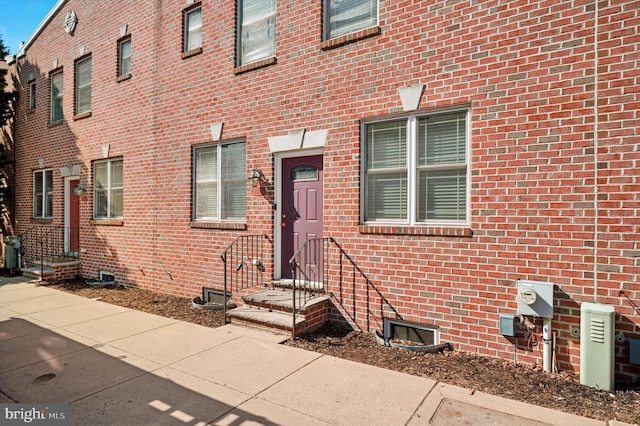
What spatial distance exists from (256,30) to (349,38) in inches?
84.8

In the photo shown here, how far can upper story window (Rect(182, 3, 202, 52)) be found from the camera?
753cm

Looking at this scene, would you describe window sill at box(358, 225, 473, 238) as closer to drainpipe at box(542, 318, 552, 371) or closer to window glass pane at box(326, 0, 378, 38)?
drainpipe at box(542, 318, 552, 371)

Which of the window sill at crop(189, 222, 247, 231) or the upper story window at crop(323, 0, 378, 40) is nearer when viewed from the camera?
the upper story window at crop(323, 0, 378, 40)

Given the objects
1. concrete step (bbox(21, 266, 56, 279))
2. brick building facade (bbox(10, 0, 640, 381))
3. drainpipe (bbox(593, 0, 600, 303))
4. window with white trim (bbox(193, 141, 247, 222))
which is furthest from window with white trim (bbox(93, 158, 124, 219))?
drainpipe (bbox(593, 0, 600, 303))

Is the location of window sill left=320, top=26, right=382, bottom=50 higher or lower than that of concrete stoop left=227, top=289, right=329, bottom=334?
higher

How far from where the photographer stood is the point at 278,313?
5.55 meters

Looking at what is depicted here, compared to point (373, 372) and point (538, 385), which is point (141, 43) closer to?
point (373, 372)

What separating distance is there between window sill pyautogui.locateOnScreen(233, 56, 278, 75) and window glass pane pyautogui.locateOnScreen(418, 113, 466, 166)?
283 cm

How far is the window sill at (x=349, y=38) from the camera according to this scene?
5227 mm

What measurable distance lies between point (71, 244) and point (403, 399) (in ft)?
34.5

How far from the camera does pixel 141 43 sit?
8430 mm

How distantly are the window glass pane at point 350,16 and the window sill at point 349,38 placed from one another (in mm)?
228

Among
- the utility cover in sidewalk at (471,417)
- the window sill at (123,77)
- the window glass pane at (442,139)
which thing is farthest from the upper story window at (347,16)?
the window sill at (123,77)

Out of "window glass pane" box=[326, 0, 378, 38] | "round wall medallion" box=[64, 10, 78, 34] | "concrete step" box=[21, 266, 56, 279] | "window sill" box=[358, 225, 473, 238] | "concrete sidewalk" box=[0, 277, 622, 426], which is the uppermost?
"round wall medallion" box=[64, 10, 78, 34]
